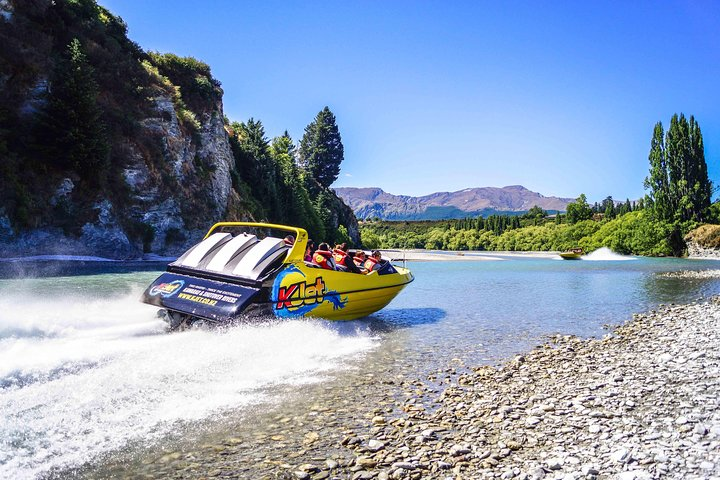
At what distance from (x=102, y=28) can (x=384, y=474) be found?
49.5 m

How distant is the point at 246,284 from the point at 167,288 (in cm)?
193

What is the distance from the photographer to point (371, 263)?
559 inches

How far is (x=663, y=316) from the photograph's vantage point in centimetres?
1509

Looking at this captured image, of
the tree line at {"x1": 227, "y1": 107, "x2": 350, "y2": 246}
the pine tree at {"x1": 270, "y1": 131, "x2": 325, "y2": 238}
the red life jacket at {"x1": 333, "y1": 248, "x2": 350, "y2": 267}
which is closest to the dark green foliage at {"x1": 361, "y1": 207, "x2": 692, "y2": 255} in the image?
the tree line at {"x1": 227, "y1": 107, "x2": 350, "y2": 246}

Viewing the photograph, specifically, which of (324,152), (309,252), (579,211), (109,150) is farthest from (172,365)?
(579,211)

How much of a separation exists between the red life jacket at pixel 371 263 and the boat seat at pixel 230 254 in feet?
12.5

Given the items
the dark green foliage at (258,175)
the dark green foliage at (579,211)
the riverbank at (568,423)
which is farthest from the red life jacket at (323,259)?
the dark green foliage at (579,211)

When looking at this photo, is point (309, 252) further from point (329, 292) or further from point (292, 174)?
point (292, 174)

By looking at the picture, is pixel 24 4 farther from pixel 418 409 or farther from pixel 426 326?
pixel 418 409

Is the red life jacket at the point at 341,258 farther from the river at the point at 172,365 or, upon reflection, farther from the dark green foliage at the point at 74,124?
the dark green foliage at the point at 74,124

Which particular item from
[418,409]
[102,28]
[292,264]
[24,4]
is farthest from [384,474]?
[102,28]

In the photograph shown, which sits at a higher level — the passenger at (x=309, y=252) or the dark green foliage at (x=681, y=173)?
the dark green foliage at (x=681, y=173)

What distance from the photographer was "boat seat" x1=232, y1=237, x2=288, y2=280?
10.4m

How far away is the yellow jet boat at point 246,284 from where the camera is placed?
389 inches
